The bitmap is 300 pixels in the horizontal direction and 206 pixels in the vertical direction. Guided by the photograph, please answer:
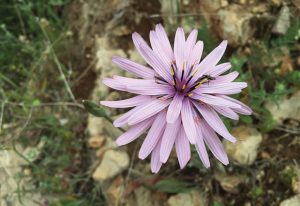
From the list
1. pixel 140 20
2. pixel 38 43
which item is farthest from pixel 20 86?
pixel 140 20

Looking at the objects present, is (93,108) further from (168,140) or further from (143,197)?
(143,197)

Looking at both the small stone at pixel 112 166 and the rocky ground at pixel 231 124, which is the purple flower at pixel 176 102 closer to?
the rocky ground at pixel 231 124

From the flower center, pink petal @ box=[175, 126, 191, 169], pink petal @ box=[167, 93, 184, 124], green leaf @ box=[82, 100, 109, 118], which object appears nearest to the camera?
pink petal @ box=[167, 93, 184, 124]

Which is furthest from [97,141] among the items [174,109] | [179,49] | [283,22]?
[283,22]

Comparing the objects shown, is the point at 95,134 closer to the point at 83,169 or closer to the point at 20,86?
the point at 83,169

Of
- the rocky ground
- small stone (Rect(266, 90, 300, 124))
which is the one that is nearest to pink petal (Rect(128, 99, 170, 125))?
the rocky ground

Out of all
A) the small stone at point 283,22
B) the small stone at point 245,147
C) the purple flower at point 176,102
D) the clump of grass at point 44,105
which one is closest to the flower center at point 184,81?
the purple flower at point 176,102

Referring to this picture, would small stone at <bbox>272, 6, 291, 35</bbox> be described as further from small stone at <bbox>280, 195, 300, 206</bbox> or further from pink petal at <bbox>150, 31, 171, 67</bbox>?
pink petal at <bbox>150, 31, 171, 67</bbox>
